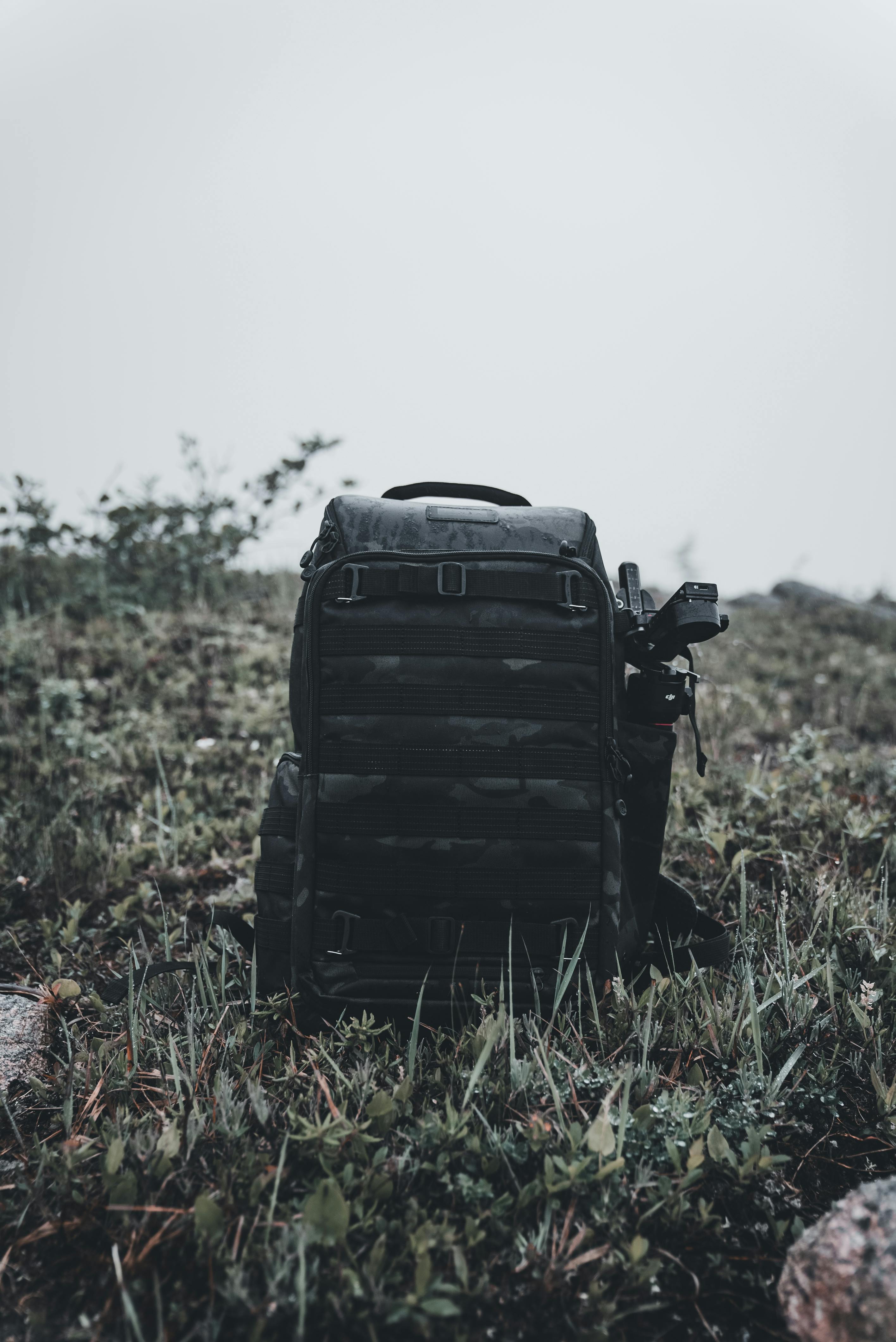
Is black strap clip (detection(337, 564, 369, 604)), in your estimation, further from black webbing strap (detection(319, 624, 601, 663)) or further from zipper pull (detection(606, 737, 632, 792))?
zipper pull (detection(606, 737, 632, 792))

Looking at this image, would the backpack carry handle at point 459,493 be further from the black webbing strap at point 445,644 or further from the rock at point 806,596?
the rock at point 806,596

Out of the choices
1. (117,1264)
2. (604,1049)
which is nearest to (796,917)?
(604,1049)

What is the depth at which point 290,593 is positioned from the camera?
20.9ft

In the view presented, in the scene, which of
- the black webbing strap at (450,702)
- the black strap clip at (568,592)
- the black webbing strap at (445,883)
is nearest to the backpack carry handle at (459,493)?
the black strap clip at (568,592)

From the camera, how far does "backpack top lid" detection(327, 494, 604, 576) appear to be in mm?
2020

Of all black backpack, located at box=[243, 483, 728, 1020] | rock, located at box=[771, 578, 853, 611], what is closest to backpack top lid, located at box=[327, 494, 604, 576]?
black backpack, located at box=[243, 483, 728, 1020]

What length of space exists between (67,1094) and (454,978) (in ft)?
2.95

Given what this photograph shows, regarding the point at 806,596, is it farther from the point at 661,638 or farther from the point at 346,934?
the point at 346,934

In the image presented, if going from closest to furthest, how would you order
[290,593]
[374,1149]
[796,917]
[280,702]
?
[374,1149] < [796,917] < [280,702] < [290,593]

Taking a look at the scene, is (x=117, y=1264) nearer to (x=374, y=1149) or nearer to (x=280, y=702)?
(x=374, y=1149)

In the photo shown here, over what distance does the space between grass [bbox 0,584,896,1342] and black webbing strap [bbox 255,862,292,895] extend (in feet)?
0.68

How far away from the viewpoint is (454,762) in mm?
1850

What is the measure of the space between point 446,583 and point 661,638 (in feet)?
2.05

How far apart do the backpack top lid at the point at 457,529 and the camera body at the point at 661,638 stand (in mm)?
167
